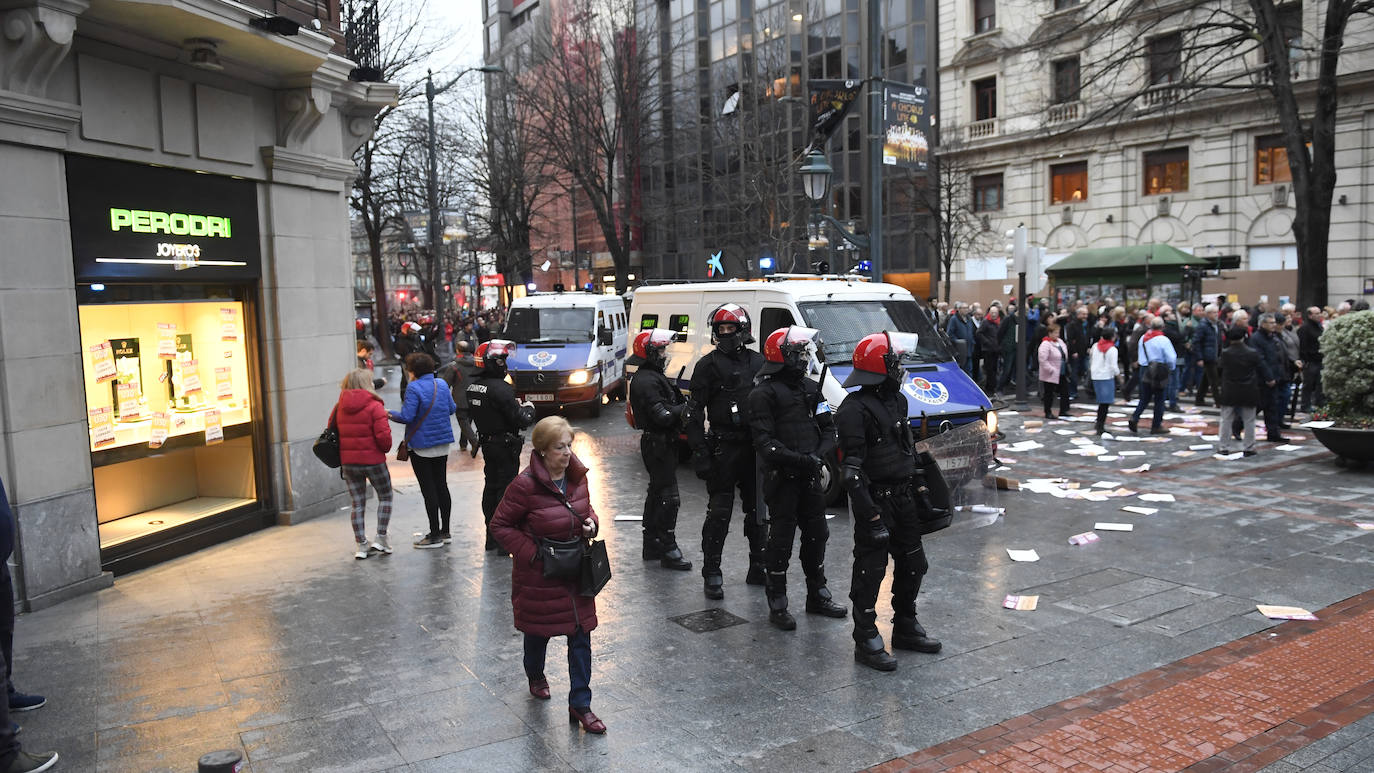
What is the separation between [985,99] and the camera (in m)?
36.7

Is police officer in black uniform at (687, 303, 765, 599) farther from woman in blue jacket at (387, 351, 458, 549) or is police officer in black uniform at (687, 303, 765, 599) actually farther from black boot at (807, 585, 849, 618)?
woman in blue jacket at (387, 351, 458, 549)

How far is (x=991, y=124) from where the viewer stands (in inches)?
1412

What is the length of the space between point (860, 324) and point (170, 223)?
7.00 meters

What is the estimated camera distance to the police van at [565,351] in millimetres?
17672

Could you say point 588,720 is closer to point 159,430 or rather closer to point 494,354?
point 494,354

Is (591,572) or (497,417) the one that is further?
(497,417)

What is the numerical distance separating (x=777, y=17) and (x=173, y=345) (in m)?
41.9

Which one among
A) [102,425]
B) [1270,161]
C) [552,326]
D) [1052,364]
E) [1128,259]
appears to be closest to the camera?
[102,425]

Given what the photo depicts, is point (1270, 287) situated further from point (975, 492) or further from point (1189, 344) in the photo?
point (975, 492)

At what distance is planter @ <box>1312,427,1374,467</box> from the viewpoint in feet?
35.4

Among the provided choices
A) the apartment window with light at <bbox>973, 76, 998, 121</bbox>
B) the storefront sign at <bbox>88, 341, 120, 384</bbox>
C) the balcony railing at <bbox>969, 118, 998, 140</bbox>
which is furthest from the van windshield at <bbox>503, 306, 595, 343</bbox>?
the apartment window with light at <bbox>973, 76, 998, 121</bbox>

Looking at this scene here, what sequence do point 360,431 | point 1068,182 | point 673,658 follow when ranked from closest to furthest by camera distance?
point 673,658 → point 360,431 → point 1068,182

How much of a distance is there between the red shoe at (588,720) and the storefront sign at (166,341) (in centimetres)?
601

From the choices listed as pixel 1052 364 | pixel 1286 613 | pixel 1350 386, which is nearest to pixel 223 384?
pixel 1286 613
